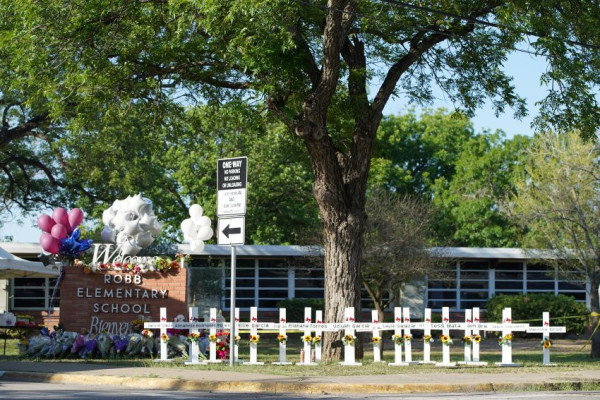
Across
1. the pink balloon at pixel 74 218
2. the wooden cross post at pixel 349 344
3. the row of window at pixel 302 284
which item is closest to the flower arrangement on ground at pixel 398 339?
the wooden cross post at pixel 349 344

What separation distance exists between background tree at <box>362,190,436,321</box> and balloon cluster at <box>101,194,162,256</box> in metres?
5.82

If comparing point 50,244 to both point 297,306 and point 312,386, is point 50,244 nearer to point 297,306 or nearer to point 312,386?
point 312,386

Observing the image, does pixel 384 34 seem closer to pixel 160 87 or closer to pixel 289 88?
pixel 289 88

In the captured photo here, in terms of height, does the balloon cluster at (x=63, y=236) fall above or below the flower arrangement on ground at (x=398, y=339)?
above

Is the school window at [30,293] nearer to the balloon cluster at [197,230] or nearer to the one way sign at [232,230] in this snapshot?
the balloon cluster at [197,230]

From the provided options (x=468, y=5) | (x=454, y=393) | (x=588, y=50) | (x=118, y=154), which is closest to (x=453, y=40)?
(x=468, y=5)

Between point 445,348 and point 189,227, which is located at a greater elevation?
point 189,227

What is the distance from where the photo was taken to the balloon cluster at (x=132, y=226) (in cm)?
2142

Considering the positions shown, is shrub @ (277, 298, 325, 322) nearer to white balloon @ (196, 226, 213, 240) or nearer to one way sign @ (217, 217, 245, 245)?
white balloon @ (196, 226, 213, 240)

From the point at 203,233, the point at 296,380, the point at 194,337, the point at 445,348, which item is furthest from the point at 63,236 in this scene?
the point at 296,380

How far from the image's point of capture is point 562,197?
2900 centimetres

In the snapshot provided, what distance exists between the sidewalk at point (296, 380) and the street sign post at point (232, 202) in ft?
6.45

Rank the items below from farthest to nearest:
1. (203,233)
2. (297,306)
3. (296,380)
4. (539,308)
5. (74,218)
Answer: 1. (539,308)
2. (297,306)
3. (203,233)
4. (74,218)
5. (296,380)

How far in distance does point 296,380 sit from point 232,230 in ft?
10.1
